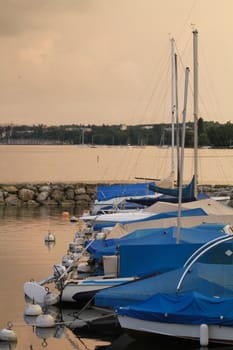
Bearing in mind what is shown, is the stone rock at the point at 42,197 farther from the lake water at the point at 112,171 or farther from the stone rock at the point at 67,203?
the lake water at the point at 112,171

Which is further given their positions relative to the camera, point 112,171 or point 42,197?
point 112,171

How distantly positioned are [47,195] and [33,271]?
1062 inches

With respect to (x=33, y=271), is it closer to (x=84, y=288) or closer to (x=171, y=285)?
(x=84, y=288)

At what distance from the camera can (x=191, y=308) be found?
13.2 m

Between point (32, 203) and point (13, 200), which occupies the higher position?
point (13, 200)

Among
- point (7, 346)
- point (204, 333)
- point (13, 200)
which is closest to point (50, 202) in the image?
point (13, 200)

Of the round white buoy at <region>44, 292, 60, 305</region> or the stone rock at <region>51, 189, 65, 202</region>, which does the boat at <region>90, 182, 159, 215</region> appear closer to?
the stone rock at <region>51, 189, 65, 202</region>

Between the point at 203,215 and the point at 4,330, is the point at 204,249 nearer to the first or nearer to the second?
the point at 4,330

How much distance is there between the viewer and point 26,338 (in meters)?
14.8

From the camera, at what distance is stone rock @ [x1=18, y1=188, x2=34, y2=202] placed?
4800 cm

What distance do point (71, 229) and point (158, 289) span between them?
62.6 ft

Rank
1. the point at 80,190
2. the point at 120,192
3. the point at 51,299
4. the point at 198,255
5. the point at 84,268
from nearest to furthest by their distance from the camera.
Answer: the point at 198,255 → the point at 51,299 → the point at 84,268 → the point at 120,192 → the point at 80,190

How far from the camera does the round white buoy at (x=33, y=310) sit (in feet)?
53.2

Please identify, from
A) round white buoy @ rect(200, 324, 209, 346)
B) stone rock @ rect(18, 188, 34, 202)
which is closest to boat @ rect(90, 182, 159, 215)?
stone rock @ rect(18, 188, 34, 202)
